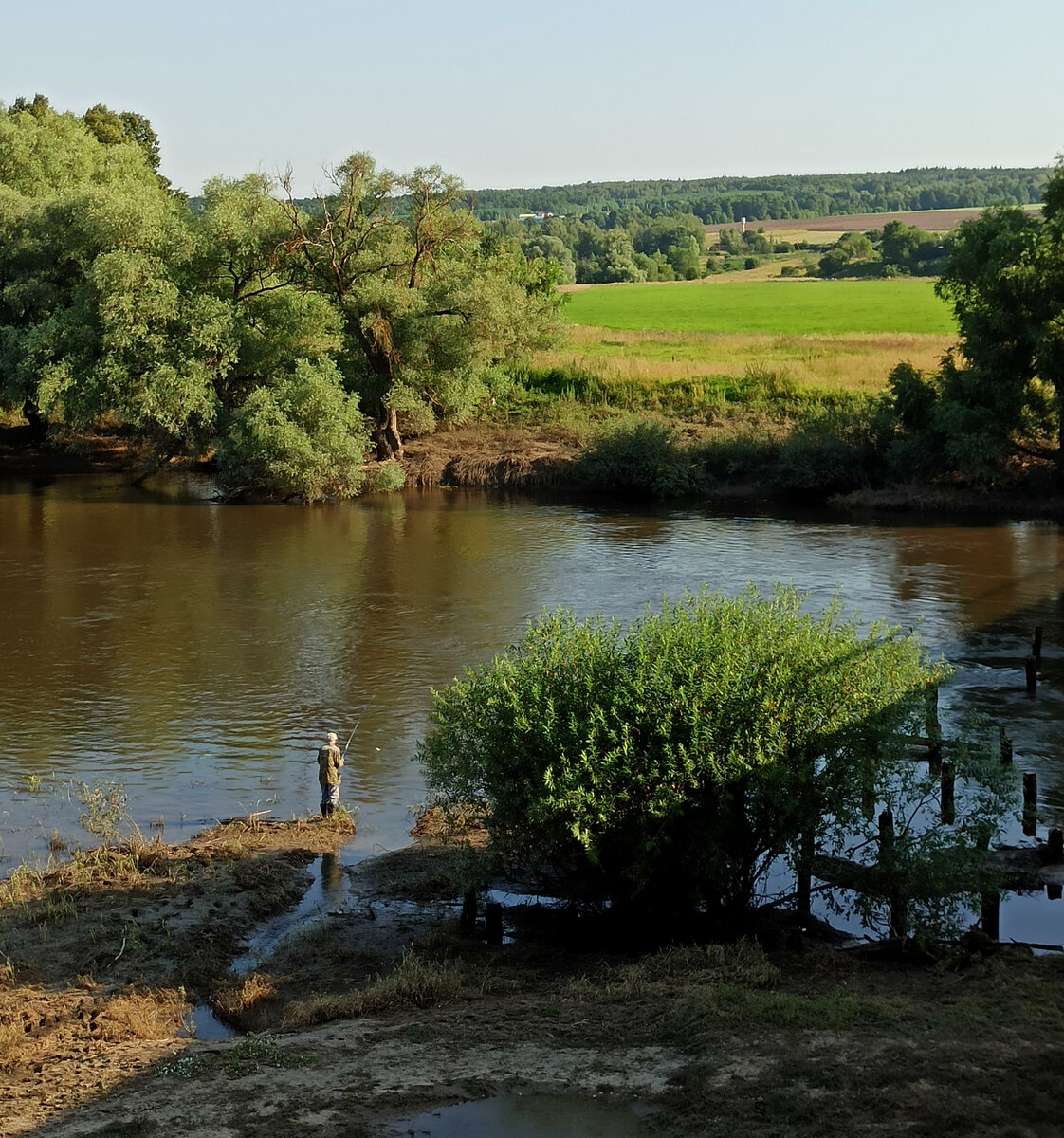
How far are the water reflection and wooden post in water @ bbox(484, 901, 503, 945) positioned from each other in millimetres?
4017

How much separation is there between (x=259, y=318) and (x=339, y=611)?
68.9ft

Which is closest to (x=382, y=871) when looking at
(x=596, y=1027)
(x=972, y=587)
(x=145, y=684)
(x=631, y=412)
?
(x=596, y=1027)

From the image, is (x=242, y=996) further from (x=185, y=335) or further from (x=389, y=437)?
(x=389, y=437)

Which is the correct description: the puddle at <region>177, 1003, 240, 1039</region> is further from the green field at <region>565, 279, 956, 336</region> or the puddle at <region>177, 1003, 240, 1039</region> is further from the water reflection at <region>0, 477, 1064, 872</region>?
the green field at <region>565, 279, 956, 336</region>

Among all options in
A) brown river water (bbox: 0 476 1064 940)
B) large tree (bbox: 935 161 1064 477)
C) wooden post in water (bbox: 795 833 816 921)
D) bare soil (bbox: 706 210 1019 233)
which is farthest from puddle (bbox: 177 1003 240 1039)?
bare soil (bbox: 706 210 1019 233)

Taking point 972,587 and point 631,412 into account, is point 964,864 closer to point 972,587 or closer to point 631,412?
point 972,587

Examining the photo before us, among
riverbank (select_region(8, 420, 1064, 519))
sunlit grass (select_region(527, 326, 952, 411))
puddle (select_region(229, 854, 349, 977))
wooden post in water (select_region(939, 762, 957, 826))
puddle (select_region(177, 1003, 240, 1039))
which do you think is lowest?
puddle (select_region(229, 854, 349, 977))

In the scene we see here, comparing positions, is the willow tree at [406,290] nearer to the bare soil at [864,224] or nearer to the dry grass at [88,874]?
the dry grass at [88,874]

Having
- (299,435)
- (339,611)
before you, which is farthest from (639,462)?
(339,611)

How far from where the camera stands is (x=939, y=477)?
159ft

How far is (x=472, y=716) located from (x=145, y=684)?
14.3 metres

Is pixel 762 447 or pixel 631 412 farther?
pixel 631 412

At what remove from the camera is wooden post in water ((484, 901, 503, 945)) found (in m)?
15.0

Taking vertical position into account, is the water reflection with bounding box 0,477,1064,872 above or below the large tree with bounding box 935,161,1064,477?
below
